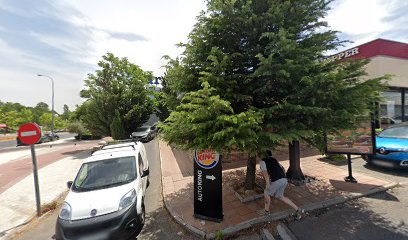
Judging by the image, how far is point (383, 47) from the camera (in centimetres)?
1165

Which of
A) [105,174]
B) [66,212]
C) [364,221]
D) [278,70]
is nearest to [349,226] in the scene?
[364,221]

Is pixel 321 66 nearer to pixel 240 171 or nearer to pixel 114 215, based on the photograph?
pixel 240 171

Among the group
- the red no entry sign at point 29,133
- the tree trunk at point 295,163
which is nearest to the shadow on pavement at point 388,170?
the tree trunk at point 295,163

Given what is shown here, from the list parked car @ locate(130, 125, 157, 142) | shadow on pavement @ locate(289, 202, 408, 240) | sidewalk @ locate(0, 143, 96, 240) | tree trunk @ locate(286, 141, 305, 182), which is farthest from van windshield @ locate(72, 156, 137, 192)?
parked car @ locate(130, 125, 157, 142)

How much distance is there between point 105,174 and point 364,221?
6.23 m

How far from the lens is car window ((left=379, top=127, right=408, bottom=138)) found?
7.65m

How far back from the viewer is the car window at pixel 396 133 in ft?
25.1

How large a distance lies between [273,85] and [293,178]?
359cm

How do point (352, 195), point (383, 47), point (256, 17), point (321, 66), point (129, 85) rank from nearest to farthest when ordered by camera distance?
point (256, 17) → point (321, 66) → point (352, 195) → point (383, 47) → point (129, 85)

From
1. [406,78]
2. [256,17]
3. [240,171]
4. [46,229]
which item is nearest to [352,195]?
[240,171]

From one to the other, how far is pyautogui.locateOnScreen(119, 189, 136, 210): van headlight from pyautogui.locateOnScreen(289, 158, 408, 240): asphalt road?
3561 millimetres

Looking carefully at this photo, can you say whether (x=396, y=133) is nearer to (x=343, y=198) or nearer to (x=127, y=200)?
(x=343, y=198)

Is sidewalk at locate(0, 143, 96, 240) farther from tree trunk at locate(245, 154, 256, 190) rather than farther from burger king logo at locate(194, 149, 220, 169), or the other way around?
tree trunk at locate(245, 154, 256, 190)

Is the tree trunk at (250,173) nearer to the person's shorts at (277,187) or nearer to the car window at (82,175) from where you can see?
the person's shorts at (277,187)
